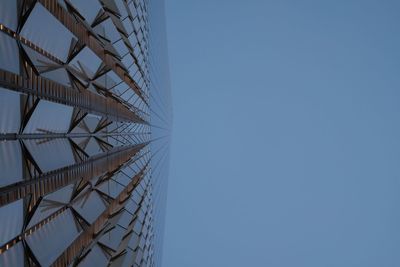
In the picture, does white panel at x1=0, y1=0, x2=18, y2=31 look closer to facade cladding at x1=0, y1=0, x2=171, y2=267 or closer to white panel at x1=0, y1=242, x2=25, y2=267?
facade cladding at x1=0, y1=0, x2=171, y2=267

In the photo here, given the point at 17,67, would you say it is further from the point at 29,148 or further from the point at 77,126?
the point at 77,126

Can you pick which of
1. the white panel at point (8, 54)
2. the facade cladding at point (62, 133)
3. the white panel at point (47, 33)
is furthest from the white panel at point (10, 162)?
the white panel at point (47, 33)

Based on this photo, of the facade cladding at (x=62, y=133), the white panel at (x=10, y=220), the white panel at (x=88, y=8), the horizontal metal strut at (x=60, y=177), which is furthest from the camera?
the white panel at (x=88, y=8)

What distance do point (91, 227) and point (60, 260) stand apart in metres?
3.60

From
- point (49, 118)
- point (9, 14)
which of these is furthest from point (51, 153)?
point (9, 14)

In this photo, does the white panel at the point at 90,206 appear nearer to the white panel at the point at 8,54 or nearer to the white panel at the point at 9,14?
the white panel at the point at 8,54

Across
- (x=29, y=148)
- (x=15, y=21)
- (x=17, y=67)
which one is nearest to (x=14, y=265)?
(x=29, y=148)

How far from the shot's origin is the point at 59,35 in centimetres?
1100

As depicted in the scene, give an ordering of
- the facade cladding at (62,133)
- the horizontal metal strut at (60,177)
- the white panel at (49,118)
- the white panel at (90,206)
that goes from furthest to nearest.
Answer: the white panel at (90,206)
the white panel at (49,118)
the horizontal metal strut at (60,177)
the facade cladding at (62,133)

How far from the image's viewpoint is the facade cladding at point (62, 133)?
814cm

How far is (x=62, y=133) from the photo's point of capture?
11.9 meters

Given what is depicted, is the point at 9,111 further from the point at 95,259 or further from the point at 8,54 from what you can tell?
the point at 95,259

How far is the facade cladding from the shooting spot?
8.14 m

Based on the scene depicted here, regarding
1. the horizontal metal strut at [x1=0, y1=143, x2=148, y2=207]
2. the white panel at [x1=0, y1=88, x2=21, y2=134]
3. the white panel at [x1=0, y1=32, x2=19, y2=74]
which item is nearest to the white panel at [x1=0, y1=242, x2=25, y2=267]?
the horizontal metal strut at [x1=0, y1=143, x2=148, y2=207]
